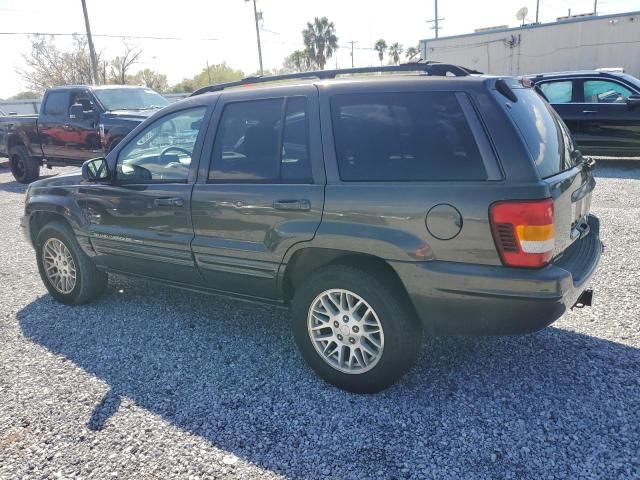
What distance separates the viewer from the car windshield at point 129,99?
10.1 m

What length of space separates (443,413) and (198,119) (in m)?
2.47

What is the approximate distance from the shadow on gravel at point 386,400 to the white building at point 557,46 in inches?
1001

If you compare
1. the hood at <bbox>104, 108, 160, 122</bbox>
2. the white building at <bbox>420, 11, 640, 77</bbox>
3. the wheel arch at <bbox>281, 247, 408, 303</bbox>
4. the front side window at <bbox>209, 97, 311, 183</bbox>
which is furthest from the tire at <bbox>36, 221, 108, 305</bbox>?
the white building at <bbox>420, 11, 640, 77</bbox>

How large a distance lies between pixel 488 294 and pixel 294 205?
1182 millimetres

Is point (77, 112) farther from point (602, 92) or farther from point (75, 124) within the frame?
point (602, 92)

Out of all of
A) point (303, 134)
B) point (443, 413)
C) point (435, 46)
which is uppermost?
point (435, 46)

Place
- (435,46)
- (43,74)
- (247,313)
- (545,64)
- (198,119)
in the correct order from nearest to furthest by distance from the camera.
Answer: (198,119)
(247,313)
(545,64)
(435,46)
(43,74)

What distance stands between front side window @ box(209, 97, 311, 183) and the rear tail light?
1119mm

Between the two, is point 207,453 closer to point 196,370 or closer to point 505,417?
point 196,370

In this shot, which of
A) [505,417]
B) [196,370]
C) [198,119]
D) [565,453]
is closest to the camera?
[565,453]

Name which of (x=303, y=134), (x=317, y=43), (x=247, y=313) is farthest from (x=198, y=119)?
(x=317, y=43)

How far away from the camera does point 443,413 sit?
277cm

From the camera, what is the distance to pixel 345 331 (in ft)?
9.70

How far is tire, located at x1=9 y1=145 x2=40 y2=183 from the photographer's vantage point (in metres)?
11.8
